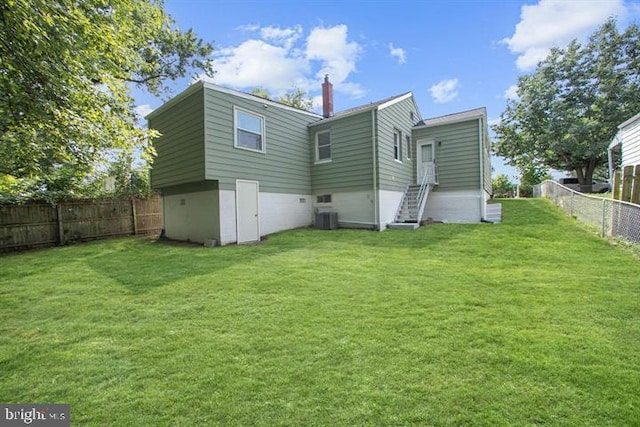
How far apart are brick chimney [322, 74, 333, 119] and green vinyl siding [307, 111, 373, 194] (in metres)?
1.54

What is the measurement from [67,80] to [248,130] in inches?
260

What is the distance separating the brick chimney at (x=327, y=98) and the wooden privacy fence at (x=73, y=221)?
363 inches

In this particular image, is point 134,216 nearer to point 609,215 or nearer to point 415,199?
point 415,199

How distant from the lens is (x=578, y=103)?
22.9 m

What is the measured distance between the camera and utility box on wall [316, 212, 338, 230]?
472 inches

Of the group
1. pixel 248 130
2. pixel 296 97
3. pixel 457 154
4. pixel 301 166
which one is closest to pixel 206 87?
pixel 248 130

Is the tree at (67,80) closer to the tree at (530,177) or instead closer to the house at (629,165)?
the house at (629,165)

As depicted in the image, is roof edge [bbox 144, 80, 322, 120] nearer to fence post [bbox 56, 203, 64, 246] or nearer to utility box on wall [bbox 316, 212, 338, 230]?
utility box on wall [bbox 316, 212, 338, 230]

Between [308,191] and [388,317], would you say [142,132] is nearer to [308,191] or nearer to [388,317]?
[388,317]

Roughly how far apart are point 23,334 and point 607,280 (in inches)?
327

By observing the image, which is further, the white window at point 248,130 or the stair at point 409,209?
the stair at point 409,209

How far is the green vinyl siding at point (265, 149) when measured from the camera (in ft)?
32.0

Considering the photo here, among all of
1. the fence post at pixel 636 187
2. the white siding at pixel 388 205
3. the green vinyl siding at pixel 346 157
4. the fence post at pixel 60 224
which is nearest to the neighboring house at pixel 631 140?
the fence post at pixel 636 187

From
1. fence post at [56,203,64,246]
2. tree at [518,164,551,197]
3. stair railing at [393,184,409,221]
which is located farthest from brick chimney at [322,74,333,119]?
tree at [518,164,551,197]
